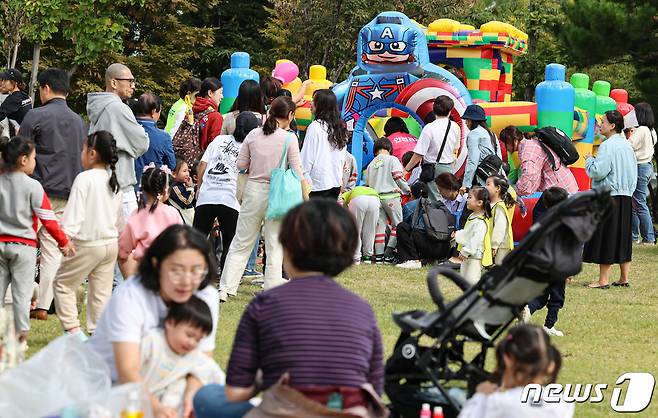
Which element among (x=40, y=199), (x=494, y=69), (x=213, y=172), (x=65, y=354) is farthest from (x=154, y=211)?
(x=494, y=69)

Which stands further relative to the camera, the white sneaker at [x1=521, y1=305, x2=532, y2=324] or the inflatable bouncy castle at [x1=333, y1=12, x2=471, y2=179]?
the inflatable bouncy castle at [x1=333, y1=12, x2=471, y2=179]

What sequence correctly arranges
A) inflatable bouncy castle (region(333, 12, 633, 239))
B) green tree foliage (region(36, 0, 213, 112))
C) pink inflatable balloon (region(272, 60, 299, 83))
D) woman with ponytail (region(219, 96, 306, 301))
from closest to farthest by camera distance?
1. woman with ponytail (region(219, 96, 306, 301))
2. inflatable bouncy castle (region(333, 12, 633, 239))
3. pink inflatable balloon (region(272, 60, 299, 83))
4. green tree foliage (region(36, 0, 213, 112))

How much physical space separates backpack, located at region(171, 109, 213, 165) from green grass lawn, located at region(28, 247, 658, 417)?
1.44 meters

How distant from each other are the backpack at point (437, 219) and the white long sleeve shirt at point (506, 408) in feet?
25.4

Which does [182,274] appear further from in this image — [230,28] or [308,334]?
[230,28]

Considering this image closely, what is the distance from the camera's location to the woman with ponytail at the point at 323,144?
31.6 feet

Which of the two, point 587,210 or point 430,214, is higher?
point 587,210

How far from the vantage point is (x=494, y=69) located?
17266mm

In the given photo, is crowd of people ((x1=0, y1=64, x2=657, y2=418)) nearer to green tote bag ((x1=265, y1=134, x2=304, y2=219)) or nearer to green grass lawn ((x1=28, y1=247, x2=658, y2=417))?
green tote bag ((x1=265, y1=134, x2=304, y2=219))

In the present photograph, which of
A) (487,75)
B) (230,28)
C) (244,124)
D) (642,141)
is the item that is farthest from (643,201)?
(230,28)

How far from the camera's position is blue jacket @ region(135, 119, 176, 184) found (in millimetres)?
9266

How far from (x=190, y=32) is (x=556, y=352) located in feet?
72.0

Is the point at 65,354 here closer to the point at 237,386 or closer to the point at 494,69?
the point at 237,386

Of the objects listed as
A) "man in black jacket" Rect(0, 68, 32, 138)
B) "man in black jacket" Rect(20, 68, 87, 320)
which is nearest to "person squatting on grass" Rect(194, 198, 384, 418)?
"man in black jacket" Rect(20, 68, 87, 320)
